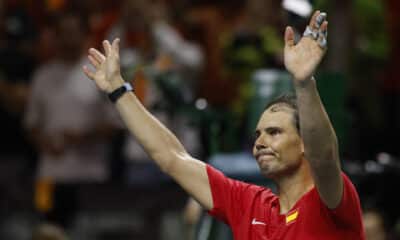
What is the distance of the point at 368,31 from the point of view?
11.6m

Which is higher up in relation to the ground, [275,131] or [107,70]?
[107,70]

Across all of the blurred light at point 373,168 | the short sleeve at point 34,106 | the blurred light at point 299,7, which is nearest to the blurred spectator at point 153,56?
the short sleeve at point 34,106

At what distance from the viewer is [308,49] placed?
5.95 m

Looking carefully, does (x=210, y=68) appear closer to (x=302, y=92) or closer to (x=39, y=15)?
(x=39, y=15)

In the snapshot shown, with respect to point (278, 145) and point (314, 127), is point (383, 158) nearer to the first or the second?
point (278, 145)

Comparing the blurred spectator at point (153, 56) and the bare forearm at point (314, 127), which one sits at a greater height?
the blurred spectator at point (153, 56)

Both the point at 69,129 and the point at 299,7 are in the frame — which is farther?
the point at 69,129

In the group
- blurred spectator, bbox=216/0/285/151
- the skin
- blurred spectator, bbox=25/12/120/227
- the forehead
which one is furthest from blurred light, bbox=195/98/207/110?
A: the forehead

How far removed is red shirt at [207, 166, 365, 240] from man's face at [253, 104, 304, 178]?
6.7 inches

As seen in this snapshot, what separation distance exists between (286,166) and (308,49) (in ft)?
2.13

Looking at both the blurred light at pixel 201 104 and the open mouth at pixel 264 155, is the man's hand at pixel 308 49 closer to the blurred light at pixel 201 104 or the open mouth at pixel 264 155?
the open mouth at pixel 264 155

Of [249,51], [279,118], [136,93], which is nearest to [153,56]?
[136,93]

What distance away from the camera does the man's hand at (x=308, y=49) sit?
19.4 ft

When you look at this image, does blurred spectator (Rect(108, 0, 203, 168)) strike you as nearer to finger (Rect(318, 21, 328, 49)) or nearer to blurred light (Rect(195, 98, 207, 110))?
blurred light (Rect(195, 98, 207, 110))
